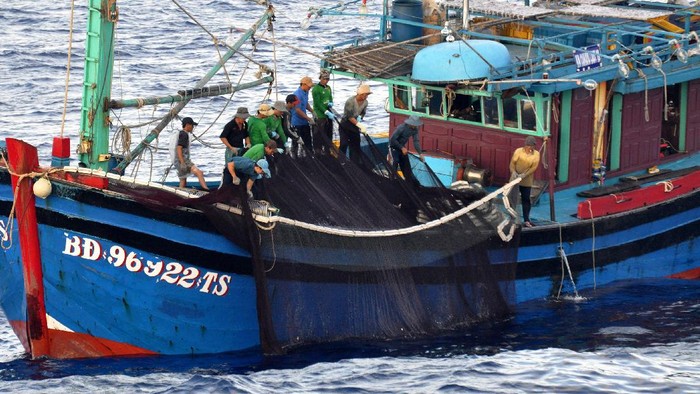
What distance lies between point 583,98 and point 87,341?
991 cm

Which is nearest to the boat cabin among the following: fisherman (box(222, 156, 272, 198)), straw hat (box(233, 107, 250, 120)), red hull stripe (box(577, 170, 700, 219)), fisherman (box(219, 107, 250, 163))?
red hull stripe (box(577, 170, 700, 219))

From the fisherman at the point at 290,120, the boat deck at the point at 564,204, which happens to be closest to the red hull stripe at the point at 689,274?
the boat deck at the point at 564,204

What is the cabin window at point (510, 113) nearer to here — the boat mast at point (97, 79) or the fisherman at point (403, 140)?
the fisherman at point (403, 140)

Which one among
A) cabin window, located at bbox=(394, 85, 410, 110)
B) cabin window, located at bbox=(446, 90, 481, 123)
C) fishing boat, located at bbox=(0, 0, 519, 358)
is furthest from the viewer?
cabin window, located at bbox=(394, 85, 410, 110)

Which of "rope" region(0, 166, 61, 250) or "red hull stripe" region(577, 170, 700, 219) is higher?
"rope" region(0, 166, 61, 250)

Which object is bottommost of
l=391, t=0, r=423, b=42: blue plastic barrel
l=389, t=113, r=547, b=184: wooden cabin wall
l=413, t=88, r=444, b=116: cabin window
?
l=389, t=113, r=547, b=184: wooden cabin wall

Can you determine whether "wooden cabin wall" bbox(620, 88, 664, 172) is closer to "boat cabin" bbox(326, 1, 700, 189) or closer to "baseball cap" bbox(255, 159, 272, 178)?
"boat cabin" bbox(326, 1, 700, 189)

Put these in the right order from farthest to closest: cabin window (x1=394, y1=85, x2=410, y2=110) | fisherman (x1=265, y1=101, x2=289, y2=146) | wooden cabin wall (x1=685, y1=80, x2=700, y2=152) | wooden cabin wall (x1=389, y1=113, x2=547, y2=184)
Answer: wooden cabin wall (x1=685, y1=80, x2=700, y2=152) < cabin window (x1=394, y1=85, x2=410, y2=110) < wooden cabin wall (x1=389, y1=113, x2=547, y2=184) < fisherman (x1=265, y1=101, x2=289, y2=146)

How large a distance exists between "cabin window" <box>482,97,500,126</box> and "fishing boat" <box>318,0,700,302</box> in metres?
0.02

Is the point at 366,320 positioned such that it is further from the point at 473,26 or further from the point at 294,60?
the point at 294,60

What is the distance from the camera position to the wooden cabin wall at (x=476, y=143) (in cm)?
2312

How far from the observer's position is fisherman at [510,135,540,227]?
2158cm

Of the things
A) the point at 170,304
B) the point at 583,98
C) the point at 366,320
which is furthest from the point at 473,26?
the point at 170,304

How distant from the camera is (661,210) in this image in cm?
2330
